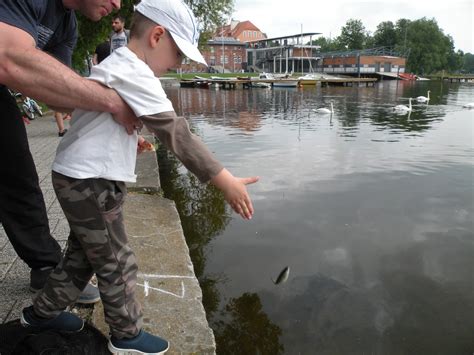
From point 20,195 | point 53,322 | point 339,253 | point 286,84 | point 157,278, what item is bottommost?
point 339,253

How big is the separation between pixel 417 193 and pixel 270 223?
332 cm

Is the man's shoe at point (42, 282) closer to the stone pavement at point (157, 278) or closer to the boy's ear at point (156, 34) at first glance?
the stone pavement at point (157, 278)

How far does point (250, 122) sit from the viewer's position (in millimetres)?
18859

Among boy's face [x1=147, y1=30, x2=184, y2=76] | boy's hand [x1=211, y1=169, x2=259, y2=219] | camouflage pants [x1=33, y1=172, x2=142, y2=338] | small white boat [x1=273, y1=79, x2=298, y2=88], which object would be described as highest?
small white boat [x1=273, y1=79, x2=298, y2=88]

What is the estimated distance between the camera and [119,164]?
187cm

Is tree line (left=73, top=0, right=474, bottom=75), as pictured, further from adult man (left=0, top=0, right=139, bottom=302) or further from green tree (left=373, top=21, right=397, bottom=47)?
adult man (left=0, top=0, right=139, bottom=302)

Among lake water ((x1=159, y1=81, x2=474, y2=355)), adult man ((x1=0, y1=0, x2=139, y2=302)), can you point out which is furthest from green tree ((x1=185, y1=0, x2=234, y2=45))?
adult man ((x1=0, y1=0, x2=139, y2=302))

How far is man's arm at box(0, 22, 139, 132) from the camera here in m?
1.66

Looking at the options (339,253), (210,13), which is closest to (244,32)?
(210,13)

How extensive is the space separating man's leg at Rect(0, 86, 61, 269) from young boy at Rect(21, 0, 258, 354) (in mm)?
528

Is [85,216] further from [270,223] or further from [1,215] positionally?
[270,223]

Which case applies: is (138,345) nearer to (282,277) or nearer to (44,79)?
(44,79)

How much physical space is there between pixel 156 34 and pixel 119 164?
0.62m

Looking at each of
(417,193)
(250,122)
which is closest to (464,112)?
(250,122)
